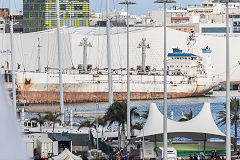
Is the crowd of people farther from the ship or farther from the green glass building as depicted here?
the green glass building

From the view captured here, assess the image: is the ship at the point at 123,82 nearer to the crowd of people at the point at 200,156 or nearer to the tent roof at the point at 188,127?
the tent roof at the point at 188,127

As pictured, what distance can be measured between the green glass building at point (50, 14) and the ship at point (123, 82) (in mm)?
45589

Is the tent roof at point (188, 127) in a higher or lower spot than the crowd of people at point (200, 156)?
higher

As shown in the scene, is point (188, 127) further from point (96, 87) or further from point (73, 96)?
point (96, 87)

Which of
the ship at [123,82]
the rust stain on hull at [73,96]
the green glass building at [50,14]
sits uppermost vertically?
the green glass building at [50,14]

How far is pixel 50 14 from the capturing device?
13562 cm

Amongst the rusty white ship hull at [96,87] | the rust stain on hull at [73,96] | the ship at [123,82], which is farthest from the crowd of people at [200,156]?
the ship at [123,82]

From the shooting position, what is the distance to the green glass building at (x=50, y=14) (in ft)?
437

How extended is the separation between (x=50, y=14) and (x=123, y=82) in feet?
178

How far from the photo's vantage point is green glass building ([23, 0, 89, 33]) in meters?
133

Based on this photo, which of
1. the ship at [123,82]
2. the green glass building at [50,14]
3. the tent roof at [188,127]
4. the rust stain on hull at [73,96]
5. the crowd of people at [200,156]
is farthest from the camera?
the green glass building at [50,14]

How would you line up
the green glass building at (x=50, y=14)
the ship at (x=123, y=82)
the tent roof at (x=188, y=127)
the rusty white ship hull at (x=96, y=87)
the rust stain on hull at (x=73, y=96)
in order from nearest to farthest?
the tent roof at (x=188, y=127), the rust stain on hull at (x=73, y=96), the rusty white ship hull at (x=96, y=87), the ship at (x=123, y=82), the green glass building at (x=50, y=14)

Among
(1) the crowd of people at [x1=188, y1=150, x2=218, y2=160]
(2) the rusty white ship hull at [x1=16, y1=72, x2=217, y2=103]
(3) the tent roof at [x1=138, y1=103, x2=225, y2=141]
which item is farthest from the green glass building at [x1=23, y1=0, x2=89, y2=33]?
(1) the crowd of people at [x1=188, y1=150, x2=218, y2=160]

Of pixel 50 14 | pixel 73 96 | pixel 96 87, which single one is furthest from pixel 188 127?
pixel 50 14
